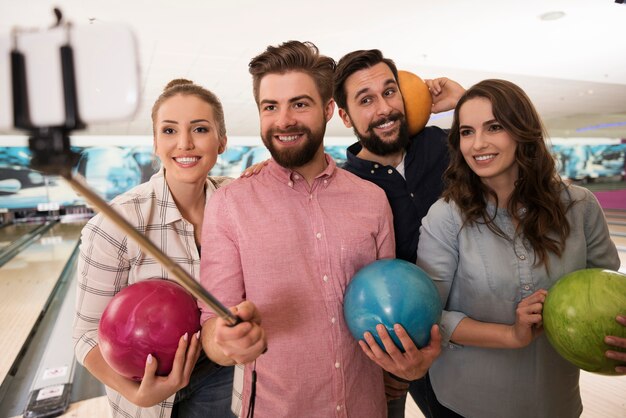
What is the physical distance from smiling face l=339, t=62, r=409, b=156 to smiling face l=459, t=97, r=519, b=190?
1.06 feet

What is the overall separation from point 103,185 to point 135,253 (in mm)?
9909

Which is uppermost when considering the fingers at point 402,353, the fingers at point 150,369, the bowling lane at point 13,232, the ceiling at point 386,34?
the ceiling at point 386,34

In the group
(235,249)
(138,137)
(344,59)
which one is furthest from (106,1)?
(138,137)

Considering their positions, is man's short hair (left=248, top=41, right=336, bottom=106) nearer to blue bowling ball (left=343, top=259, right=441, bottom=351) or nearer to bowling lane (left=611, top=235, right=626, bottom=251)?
blue bowling ball (left=343, top=259, right=441, bottom=351)

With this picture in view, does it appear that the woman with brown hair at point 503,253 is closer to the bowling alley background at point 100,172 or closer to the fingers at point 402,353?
the fingers at point 402,353

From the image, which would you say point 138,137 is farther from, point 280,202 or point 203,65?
point 280,202

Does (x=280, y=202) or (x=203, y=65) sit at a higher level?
(x=203, y=65)

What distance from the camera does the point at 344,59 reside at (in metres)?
1.58

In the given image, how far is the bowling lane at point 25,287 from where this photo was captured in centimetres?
324

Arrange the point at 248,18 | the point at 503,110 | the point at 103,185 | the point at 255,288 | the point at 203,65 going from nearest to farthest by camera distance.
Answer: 1. the point at 255,288
2. the point at 503,110
3. the point at 248,18
4. the point at 203,65
5. the point at 103,185

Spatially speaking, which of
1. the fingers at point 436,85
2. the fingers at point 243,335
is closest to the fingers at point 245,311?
the fingers at point 243,335

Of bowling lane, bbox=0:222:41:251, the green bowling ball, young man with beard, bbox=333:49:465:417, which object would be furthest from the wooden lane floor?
bowling lane, bbox=0:222:41:251

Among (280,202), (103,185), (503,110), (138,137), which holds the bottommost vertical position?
(103,185)

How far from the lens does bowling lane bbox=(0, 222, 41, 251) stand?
7.51m
